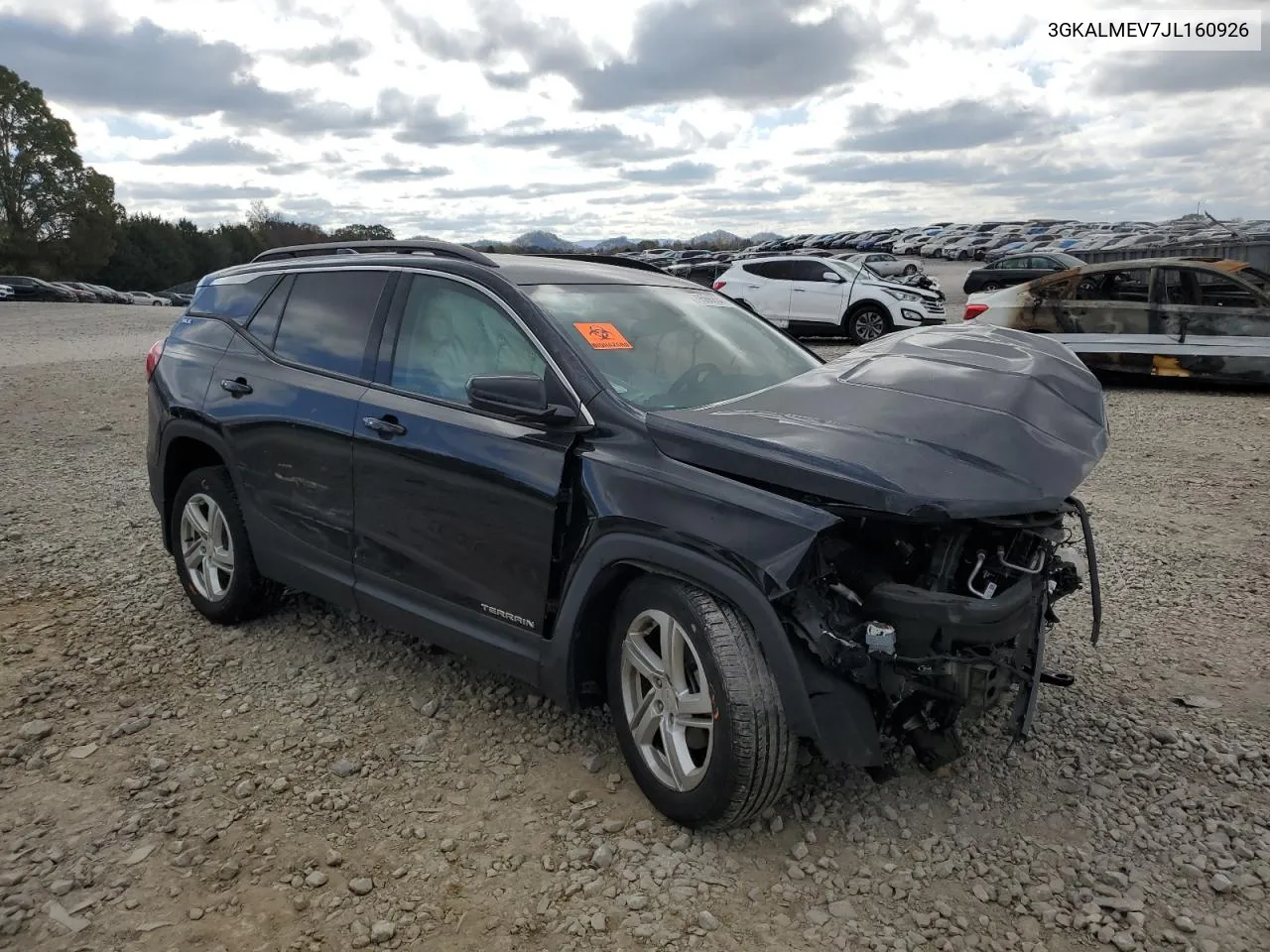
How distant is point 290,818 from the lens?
3.15 metres

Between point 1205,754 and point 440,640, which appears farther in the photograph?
point 440,640

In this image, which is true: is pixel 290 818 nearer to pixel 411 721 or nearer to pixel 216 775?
pixel 216 775

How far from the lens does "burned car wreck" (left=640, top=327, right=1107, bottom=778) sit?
266 centimetres

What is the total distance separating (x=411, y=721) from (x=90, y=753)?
116cm

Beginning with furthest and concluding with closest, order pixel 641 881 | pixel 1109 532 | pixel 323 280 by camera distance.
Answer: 1. pixel 1109 532
2. pixel 323 280
3. pixel 641 881

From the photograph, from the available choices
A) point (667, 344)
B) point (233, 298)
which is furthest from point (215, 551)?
point (667, 344)

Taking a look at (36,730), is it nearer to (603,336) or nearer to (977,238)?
(603,336)

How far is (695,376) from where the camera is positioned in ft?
12.0

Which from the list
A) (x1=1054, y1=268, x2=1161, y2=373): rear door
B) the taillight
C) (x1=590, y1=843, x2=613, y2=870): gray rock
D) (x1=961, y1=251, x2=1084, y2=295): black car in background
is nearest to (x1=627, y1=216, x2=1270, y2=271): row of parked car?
(x1=961, y1=251, x2=1084, y2=295): black car in background

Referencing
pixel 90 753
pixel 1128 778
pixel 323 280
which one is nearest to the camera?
pixel 1128 778

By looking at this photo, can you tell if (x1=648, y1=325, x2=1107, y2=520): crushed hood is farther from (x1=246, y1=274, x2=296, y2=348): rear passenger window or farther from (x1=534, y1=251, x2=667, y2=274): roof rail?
(x1=246, y1=274, x2=296, y2=348): rear passenger window

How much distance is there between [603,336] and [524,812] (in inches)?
66.1

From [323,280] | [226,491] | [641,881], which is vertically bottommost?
[641,881]

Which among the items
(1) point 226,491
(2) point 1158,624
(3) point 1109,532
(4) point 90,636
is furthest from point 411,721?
(3) point 1109,532
